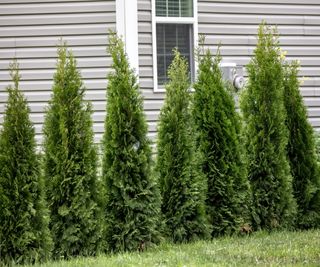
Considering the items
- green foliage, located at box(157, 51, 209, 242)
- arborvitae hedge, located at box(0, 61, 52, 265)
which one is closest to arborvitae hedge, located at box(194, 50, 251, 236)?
green foliage, located at box(157, 51, 209, 242)

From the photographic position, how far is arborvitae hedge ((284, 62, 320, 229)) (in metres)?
7.49

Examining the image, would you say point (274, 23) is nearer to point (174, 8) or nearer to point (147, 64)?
point (174, 8)

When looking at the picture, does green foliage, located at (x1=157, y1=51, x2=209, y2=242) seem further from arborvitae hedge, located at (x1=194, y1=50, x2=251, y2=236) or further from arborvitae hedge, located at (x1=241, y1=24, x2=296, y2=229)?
arborvitae hedge, located at (x1=241, y1=24, x2=296, y2=229)

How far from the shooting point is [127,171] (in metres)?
6.34

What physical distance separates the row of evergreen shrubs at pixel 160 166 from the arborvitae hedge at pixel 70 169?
10 millimetres

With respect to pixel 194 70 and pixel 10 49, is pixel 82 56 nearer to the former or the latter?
pixel 10 49

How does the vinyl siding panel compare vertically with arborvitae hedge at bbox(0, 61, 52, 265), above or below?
above

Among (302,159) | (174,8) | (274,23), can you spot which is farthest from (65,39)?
(302,159)

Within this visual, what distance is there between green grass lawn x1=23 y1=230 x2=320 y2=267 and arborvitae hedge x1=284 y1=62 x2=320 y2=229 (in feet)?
3.14

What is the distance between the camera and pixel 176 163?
670cm

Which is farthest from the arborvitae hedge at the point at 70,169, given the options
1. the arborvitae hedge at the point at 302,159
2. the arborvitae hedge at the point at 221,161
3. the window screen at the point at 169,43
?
the window screen at the point at 169,43

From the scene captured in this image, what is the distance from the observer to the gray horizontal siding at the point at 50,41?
29.6 ft

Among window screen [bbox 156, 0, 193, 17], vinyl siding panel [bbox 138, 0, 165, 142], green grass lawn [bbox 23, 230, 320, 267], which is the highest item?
window screen [bbox 156, 0, 193, 17]

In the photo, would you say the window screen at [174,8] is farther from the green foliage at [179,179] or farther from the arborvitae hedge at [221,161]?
the green foliage at [179,179]
